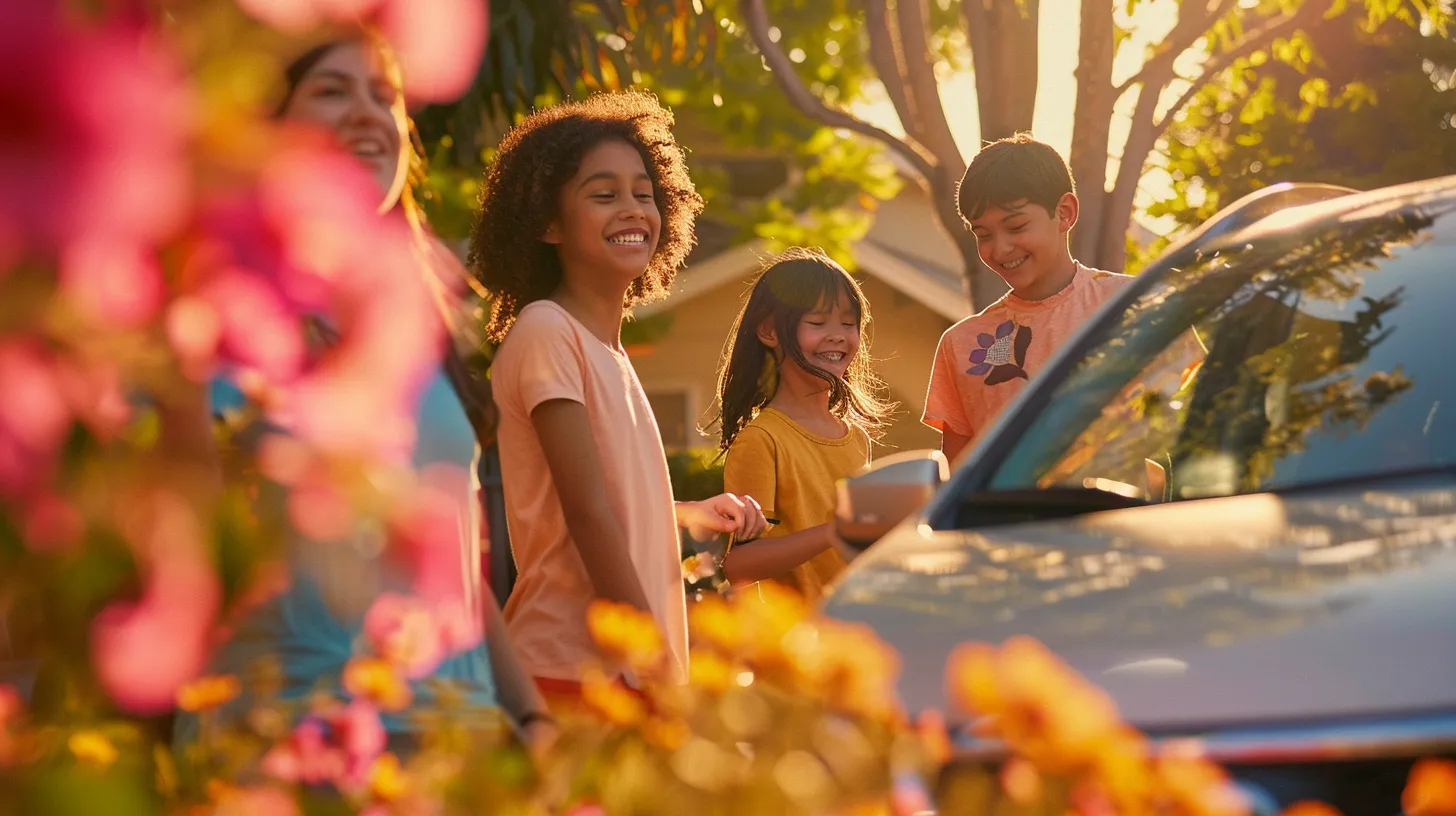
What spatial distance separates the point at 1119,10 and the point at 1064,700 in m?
10.1

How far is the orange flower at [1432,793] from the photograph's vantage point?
4.95ft

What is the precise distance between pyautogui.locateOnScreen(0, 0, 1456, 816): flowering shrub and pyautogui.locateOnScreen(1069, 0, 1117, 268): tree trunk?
966 centimetres

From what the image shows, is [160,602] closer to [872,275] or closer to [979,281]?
[979,281]

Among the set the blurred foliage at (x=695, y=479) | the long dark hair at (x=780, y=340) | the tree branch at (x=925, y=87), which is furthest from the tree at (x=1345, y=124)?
the long dark hair at (x=780, y=340)

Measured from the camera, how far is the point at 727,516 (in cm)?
401

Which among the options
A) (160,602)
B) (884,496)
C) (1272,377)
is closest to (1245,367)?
(1272,377)

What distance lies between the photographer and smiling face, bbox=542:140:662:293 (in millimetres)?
3877

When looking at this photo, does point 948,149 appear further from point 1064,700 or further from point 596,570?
point 1064,700

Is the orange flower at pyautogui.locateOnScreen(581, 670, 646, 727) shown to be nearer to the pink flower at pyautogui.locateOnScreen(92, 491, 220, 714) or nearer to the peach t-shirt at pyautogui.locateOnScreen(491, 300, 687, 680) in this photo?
the pink flower at pyautogui.locateOnScreen(92, 491, 220, 714)

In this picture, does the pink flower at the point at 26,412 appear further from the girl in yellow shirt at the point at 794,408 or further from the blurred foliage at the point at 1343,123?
the blurred foliage at the point at 1343,123

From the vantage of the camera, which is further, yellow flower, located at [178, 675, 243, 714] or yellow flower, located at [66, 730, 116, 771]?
yellow flower, located at [178, 675, 243, 714]

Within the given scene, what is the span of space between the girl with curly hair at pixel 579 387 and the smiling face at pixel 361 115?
42.5 inches

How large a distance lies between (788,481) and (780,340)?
0.52 metres

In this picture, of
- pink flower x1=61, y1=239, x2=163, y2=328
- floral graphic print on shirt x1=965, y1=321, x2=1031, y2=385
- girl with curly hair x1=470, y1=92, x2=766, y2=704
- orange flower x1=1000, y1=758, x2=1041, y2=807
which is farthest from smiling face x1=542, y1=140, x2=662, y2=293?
pink flower x1=61, y1=239, x2=163, y2=328
